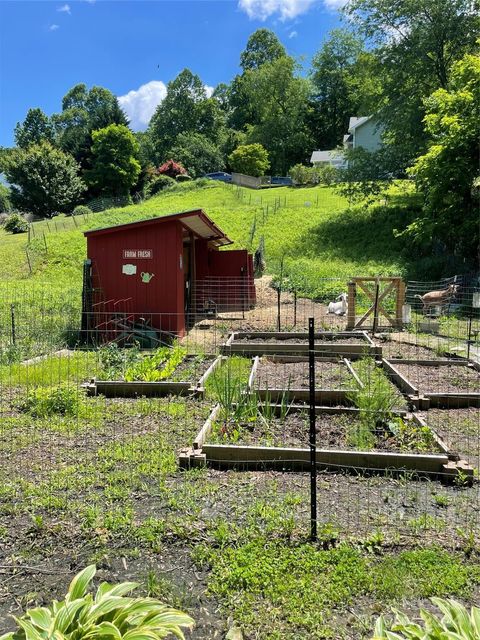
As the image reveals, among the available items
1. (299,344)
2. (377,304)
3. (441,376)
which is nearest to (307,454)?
(441,376)

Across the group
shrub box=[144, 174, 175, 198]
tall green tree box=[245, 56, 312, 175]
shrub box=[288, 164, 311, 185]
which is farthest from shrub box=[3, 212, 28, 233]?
tall green tree box=[245, 56, 312, 175]

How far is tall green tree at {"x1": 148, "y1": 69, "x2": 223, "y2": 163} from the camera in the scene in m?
70.7

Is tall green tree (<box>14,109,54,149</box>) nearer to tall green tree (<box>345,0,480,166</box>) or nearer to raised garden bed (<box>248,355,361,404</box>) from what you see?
tall green tree (<box>345,0,480,166</box>)

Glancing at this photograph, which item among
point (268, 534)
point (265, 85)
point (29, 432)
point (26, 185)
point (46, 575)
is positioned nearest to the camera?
point (46, 575)

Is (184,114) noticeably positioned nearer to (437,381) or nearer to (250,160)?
(250,160)

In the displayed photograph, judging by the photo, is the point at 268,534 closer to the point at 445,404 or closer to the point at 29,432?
the point at 29,432

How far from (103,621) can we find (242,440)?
291cm

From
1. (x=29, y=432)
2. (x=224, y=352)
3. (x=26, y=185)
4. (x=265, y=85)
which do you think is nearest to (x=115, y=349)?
(x=224, y=352)

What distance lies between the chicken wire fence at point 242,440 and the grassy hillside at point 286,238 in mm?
9363

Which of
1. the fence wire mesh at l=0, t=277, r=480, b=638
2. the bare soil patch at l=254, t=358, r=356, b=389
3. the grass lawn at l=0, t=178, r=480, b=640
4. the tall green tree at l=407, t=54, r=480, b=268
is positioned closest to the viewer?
the grass lawn at l=0, t=178, r=480, b=640

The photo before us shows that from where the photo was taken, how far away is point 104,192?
4450 cm

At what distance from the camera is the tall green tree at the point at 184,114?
70.7m

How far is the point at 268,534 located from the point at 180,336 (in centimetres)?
812

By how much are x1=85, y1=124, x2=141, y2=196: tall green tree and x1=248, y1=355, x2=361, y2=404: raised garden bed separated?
39884 mm
